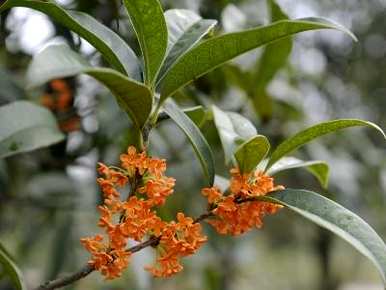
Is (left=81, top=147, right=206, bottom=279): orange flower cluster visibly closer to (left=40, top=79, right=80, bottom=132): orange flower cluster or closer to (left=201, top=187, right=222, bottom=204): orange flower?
(left=201, top=187, right=222, bottom=204): orange flower

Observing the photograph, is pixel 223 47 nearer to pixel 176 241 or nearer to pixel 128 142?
pixel 176 241

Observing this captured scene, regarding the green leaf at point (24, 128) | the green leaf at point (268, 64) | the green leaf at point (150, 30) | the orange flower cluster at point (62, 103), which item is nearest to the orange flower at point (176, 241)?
the green leaf at point (150, 30)

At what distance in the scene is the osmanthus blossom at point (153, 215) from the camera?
887 mm

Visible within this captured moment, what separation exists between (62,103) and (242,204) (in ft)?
3.69

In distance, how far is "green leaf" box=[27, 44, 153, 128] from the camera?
0.63 metres

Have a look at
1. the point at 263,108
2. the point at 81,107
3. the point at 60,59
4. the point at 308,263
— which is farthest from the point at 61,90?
the point at 308,263

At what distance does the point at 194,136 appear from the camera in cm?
99

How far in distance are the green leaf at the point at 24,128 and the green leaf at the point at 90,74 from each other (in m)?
0.41

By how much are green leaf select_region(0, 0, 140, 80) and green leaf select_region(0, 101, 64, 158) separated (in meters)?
0.37

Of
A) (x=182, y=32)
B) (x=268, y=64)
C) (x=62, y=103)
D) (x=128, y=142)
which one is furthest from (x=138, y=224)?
(x=62, y=103)

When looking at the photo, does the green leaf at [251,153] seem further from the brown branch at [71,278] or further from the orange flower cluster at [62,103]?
the orange flower cluster at [62,103]

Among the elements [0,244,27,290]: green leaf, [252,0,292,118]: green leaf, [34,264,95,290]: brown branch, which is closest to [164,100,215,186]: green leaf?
[34,264,95,290]: brown branch

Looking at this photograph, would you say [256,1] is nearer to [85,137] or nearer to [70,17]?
[85,137]

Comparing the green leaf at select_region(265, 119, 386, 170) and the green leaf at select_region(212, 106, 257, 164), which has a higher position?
the green leaf at select_region(265, 119, 386, 170)
